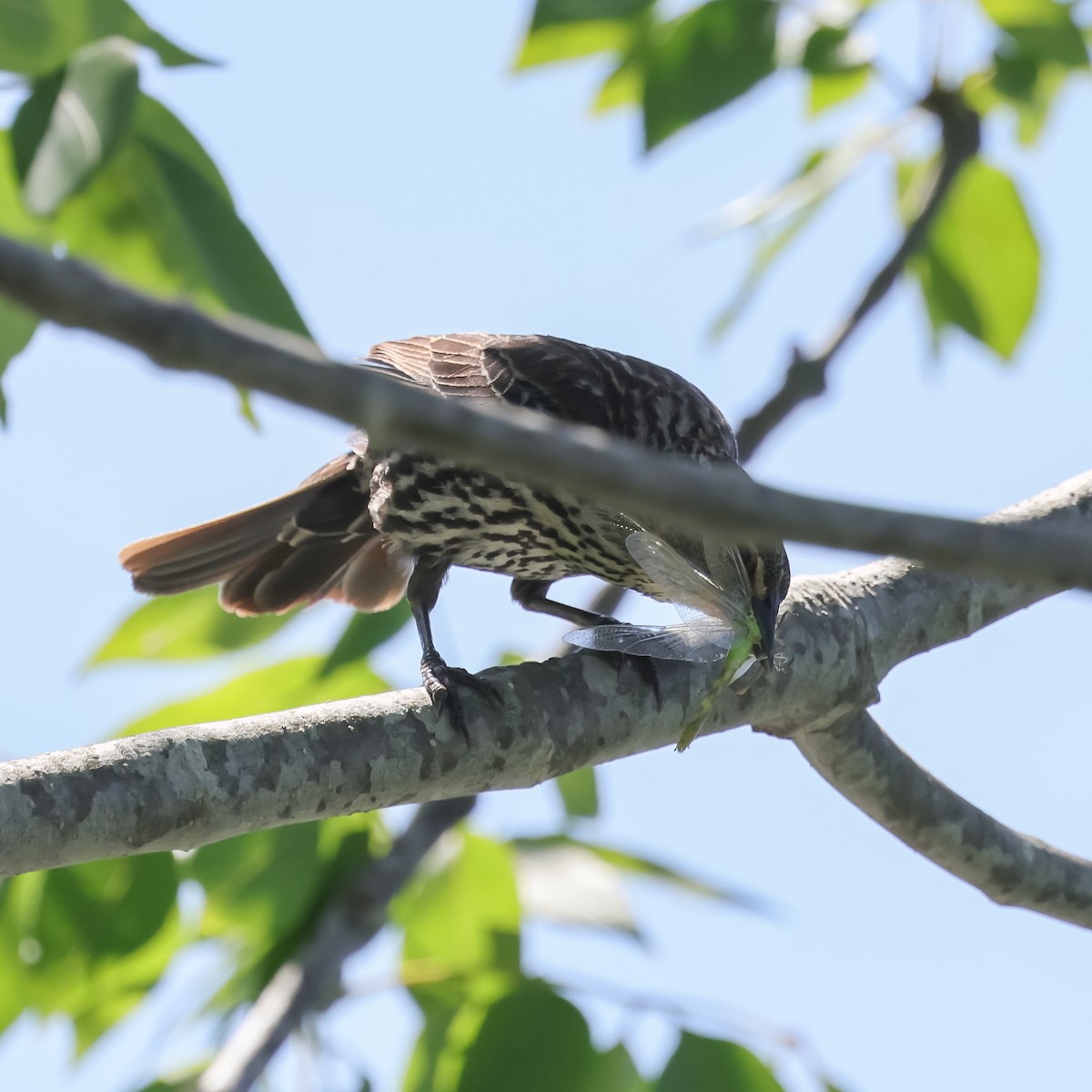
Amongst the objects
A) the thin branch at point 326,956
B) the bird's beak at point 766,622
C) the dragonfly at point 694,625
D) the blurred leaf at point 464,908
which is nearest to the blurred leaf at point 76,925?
the thin branch at point 326,956

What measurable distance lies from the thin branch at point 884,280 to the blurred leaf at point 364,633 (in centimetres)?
91

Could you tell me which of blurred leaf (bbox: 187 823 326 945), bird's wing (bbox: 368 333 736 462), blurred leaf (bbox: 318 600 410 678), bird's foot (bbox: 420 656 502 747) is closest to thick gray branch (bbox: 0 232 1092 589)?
bird's foot (bbox: 420 656 502 747)

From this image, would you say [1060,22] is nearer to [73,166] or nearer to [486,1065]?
[73,166]

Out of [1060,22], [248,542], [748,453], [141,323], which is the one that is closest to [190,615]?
[248,542]

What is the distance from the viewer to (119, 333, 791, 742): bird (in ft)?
9.55

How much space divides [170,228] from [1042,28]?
182 centimetres

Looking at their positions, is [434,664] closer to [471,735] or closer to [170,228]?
[471,735]

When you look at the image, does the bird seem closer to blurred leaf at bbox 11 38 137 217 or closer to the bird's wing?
the bird's wing

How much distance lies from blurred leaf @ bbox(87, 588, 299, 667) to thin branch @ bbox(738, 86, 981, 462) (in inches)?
47.8

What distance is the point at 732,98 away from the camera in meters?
2.76

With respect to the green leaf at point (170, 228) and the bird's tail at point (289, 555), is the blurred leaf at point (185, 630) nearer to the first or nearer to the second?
the bird's tail at point (289, 555)

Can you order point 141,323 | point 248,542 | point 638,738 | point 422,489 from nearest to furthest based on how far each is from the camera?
1. point 141,323
2. point 638,738
3. point 422,489
4. point 248,542

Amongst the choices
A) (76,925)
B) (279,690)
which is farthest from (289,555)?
(76,925)

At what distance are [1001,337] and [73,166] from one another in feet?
7.52
